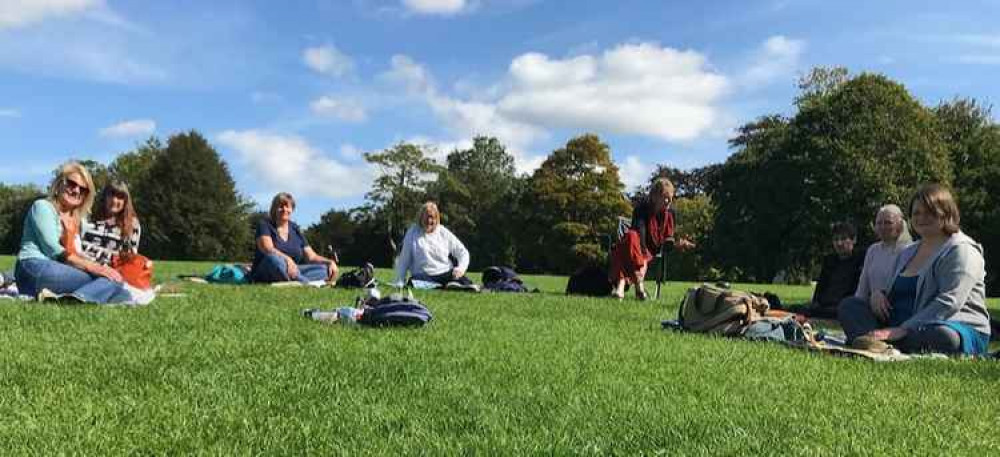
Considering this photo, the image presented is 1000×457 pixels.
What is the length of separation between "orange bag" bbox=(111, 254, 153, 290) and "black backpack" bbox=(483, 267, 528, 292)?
542 cm

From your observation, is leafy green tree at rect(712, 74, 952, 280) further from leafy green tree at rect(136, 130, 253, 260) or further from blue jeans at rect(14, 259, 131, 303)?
blue jeans at rect(14, 259, 131, 303)

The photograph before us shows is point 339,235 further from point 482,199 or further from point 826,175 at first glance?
point 826,175

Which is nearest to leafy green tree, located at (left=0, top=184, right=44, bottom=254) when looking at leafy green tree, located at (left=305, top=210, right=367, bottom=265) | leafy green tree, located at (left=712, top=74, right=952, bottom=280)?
leafy green tree, located at (left=305, top=210, right=367, bottom=265)

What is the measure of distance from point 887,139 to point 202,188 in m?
39.2

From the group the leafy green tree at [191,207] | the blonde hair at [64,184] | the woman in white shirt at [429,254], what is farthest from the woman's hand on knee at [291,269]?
the leafy green tree at [191,207]

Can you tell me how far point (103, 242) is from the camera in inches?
366

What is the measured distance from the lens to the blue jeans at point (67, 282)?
25.4 feet

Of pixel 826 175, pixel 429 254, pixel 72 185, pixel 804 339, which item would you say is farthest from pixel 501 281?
pixel 826 175

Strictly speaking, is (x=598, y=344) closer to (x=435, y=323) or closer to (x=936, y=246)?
(x=435, y=323)

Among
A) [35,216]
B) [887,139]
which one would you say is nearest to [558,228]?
[887,139]

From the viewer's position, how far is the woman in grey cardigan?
6.34 m

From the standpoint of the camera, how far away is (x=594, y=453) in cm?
305

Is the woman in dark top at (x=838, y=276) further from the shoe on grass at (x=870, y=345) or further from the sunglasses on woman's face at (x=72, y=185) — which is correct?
the sunglasses on woman's face at (x=72, y=185)

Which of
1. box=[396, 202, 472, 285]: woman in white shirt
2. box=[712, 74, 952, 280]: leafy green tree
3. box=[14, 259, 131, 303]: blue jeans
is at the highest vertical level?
box=[712, 74, 952, 280]: leafy green tree
